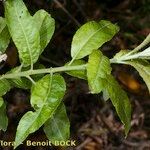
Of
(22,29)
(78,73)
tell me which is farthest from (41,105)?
(22,29)

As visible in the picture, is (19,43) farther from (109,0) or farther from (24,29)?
(109,0)

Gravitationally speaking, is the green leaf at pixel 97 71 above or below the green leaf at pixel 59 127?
above

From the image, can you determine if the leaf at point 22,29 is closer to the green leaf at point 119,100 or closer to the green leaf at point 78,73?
the green leaf at point 78,73

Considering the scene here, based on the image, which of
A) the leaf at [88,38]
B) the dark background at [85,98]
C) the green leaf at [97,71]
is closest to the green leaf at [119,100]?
the green leaf at [97,71]

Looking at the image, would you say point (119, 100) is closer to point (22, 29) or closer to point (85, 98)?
point (22, 29)

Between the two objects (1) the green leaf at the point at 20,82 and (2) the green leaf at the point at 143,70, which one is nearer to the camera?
(2) the green leaf at the point at 143,70

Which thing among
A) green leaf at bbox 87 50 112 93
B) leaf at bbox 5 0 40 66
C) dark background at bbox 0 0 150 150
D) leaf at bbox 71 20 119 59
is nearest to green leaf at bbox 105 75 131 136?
green leaf at bbox 87 50 112 93

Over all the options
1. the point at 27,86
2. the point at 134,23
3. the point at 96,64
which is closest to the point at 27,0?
the point at 134,23
